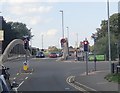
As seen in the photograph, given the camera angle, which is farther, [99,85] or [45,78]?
[45,78]

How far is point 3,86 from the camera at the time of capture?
989cm

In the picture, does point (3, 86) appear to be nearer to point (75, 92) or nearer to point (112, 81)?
point (75, 92)

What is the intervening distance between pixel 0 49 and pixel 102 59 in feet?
106

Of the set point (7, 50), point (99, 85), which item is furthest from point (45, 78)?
point (7, 50)

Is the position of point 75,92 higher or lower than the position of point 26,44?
lower

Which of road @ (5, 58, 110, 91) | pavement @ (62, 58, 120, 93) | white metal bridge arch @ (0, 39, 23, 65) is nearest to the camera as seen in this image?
pavement @ (62, 58, 120, 93)

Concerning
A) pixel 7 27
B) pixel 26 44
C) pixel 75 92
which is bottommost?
Answer: pixel 75 92

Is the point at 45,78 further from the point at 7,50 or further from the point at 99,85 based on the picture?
the point at 7,50

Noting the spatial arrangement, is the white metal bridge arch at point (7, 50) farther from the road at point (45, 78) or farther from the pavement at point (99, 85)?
the pavement at point (99, 85)

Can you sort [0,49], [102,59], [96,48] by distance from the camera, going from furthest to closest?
[0,49]
[96,48]
[102,59]

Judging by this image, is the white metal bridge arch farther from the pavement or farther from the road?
the pavement

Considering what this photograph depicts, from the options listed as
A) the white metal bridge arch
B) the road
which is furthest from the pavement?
the white metal bridge arch

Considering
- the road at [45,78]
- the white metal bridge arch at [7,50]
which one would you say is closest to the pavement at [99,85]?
the road at [45,78]

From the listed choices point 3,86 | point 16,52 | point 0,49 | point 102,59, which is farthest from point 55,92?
point 16,52
